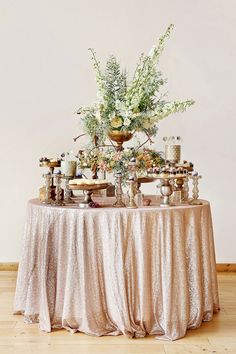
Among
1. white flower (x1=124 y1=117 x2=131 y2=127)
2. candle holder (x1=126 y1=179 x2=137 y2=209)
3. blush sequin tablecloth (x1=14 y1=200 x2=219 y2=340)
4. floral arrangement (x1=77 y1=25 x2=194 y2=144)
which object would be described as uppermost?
floral arrangement (x1=77 y1=25 x2=194 y2=144)

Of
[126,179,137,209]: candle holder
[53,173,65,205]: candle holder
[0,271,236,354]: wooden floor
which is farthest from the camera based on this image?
[53,173,65,205]: candle holder

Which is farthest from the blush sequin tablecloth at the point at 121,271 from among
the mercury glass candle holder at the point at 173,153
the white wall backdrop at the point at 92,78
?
the white wall backdrop at the point at 92,78

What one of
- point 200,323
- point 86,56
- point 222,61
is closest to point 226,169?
point 222,61

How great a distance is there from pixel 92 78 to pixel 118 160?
63.9 inches

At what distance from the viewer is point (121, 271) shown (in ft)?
10.3

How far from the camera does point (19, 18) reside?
4.98m

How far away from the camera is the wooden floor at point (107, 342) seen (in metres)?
3.04

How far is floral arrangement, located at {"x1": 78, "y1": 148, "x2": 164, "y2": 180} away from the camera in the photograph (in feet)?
11.7

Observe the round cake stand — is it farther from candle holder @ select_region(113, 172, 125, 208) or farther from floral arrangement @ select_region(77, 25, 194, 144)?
floral arrangement @ select_region(77, 25, 194, 144)

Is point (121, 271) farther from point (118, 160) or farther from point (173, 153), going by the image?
point (173, 153)

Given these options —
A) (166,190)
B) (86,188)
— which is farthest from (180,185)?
(86,188)

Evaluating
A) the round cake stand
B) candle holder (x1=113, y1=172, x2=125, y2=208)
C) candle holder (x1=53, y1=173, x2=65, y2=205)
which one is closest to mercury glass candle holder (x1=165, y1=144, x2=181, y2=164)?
candle holder (x1=113, y1=172, x2=125, y2=208)

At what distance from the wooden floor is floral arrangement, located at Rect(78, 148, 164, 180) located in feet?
3.24

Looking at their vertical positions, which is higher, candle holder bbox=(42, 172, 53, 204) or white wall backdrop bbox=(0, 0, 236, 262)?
white wall backdrop bbox=(0, 0, 236, 262)
